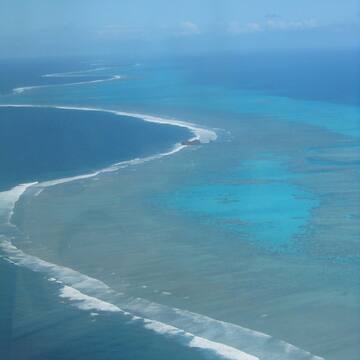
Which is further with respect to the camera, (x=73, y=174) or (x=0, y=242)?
(x=73, y=174)

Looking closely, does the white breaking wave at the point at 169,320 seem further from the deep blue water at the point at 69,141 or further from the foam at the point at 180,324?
the deep blue water at the point at 69,141

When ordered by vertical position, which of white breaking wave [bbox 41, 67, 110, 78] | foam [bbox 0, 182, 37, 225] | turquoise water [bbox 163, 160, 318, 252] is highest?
foam [bbox 0, 182, 37, 225]

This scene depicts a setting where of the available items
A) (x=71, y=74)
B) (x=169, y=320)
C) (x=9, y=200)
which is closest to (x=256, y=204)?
(x=9, y=200)

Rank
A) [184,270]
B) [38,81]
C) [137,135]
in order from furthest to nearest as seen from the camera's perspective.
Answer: [38,81] → [137,135] → [184,270]

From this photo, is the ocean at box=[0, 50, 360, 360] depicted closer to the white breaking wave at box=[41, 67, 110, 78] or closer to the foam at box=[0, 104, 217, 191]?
the foam at box=[0, 104, 217, 191]

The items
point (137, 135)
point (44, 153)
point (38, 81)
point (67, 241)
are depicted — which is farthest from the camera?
point (38, 81)

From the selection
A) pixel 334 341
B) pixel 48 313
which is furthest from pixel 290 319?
pixel 48 313

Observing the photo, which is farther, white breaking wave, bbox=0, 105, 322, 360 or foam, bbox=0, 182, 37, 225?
foam, bbox=0, 182, 37, 225

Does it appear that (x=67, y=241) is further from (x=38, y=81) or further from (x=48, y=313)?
(x=38, y=81)

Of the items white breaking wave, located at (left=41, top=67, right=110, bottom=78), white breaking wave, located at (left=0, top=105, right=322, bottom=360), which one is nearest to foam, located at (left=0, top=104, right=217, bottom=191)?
white breaking wave, located at (left=0, top=105, right=322, bottom=360)
